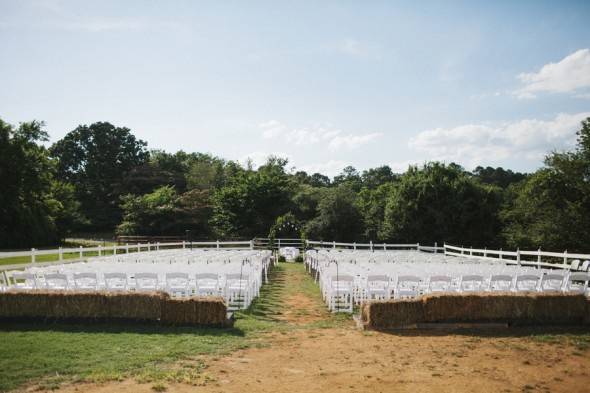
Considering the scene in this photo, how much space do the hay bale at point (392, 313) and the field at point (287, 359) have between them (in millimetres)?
374

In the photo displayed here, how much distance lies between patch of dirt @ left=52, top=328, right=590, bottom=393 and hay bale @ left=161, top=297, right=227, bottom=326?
148cm

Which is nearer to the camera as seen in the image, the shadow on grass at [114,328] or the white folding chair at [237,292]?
the shadow on grass at [114,328]

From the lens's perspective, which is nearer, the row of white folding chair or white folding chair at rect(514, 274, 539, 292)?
the row of white folding chair

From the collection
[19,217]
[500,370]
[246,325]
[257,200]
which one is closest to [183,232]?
[257,200]

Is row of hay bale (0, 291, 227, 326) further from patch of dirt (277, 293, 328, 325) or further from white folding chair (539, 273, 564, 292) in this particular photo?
white folding chair (539, 273, 564, 292)

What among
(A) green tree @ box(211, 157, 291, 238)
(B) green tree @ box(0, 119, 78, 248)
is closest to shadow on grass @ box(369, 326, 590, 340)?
(A) green tree @ box(211, 157, 291, 238)

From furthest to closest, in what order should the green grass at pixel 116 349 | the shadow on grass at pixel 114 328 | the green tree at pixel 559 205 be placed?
the green tree at pixel 559 205, the shadow on grass at pixel 114 328, the green grass at pixel 116 349

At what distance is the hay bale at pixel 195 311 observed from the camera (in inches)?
392

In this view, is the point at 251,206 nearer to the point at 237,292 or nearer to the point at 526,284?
the point at 237,292

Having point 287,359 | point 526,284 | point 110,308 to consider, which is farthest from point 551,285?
point 110,308

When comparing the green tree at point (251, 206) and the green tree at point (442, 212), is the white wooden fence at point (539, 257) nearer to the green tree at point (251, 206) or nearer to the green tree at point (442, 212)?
the green tree at point (442, 212)

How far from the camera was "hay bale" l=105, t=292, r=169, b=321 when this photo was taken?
32.6 ft

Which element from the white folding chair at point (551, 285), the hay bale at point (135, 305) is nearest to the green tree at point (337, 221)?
the white folding chair at point (551, 285)

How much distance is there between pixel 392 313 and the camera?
9.89m
